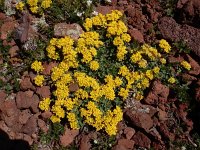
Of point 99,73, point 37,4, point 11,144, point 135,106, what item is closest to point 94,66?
point 99,73

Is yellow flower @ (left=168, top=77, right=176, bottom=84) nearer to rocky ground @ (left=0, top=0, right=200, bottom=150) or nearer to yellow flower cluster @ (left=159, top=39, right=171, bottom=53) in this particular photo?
rocky ground @ (left=0, top=0, right=200, bottom=150)

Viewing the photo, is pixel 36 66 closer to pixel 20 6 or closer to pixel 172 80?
pixel 20 6

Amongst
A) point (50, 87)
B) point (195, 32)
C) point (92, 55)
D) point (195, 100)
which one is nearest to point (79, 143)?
point (50, 87)

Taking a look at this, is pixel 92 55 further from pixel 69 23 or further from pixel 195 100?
pixel 195 100

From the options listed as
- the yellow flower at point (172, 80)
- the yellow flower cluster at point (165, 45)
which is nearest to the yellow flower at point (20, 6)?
the yellow flower cluster at point (165, 45)

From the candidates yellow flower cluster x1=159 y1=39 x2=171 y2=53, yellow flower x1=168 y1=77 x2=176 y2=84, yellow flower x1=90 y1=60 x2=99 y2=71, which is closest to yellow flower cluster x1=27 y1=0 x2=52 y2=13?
yellow flower x1=90 y1=60 x2=99 y2=71

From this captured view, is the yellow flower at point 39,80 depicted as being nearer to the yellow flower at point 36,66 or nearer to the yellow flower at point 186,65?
the yellow flower at point 36,66
